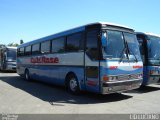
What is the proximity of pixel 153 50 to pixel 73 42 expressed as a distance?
4.02 meters

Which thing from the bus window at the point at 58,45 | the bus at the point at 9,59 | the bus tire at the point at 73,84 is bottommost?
the bus tire at the point at 73,84

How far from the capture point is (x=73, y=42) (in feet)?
35.2

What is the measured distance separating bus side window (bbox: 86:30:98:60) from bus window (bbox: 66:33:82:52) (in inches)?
30.5

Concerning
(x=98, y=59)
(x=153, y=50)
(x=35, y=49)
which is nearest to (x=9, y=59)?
(x=35, y=49)

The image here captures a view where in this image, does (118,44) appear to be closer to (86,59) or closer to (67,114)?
(86,59)

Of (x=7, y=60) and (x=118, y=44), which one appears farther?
(x=7, y=60)

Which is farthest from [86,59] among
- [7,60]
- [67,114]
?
[7,60]

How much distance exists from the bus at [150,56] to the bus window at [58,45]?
3.86m

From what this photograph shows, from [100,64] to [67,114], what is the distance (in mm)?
2415

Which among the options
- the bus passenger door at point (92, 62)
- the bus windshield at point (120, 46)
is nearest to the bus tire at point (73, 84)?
the bus passenger door at point (92, 62)

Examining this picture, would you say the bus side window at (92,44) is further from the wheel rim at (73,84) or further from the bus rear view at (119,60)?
the wheel rim at (73,84)

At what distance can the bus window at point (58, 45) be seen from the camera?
1181 centimetres

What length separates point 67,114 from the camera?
23.5ft

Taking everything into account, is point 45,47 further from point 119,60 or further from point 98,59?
point 119,60
